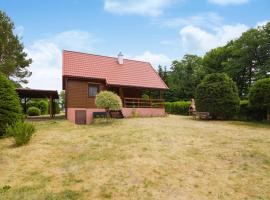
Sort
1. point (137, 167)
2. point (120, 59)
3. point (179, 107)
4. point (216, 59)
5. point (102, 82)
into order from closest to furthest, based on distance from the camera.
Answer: point (137, 167)
point (102, 82)
point (120, 59)
point (179, 107)
point (216, 59)

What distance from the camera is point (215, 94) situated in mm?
23766

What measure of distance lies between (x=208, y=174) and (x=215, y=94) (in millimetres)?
15189

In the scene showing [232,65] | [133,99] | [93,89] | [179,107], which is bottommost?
[179,107]

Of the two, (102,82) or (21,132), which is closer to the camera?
(21,132)

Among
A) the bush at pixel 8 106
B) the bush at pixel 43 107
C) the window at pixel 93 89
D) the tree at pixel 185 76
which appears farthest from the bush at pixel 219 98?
the tree at pixel 185 76

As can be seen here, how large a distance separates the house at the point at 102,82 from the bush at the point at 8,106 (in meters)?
8.85

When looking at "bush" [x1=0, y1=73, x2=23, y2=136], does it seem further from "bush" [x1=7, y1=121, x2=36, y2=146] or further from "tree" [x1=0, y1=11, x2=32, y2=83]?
"tree" [x1=0, y1=11, x2=32, y2=83]

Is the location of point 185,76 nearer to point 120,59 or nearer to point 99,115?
point 120,59

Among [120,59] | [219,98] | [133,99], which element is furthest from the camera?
[120,59]

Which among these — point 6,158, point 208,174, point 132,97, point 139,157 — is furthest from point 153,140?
point 132,97

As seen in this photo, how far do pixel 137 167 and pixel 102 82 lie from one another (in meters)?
17.4

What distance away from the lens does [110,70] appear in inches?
1110

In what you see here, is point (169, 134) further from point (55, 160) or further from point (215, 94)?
point (215, 94)

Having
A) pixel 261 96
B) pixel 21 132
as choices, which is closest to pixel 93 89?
pixel 21 132
